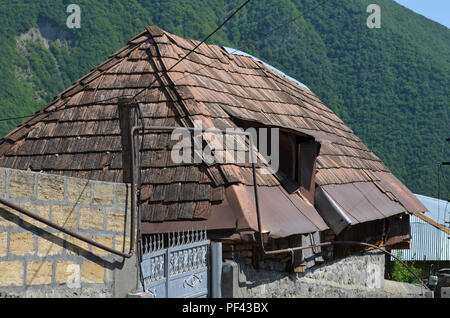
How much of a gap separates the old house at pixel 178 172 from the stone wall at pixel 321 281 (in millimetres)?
177

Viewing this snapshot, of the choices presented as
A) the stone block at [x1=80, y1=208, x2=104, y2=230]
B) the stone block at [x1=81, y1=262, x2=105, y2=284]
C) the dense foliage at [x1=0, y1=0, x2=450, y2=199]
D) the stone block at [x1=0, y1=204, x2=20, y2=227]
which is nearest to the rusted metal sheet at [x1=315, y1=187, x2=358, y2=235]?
the stone block at [x1=80, y1=208, x2=104, y2=230]

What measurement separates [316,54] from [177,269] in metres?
38.5

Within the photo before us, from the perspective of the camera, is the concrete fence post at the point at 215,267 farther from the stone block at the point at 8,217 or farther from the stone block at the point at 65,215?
the stone block at the point at 8,217

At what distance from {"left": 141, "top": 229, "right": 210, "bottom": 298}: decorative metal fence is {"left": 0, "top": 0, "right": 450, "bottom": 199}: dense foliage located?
23334 mm

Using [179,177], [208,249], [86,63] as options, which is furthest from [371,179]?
[86,63]

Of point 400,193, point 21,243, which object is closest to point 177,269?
point 21,243

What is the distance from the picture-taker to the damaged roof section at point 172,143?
26.5 ft

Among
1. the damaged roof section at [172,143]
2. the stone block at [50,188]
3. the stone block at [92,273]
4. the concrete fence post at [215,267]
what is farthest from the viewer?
the damaged roof section at [172,143]

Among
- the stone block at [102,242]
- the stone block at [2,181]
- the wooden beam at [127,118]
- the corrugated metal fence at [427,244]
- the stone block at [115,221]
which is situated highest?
the wooden beam at [127,118]

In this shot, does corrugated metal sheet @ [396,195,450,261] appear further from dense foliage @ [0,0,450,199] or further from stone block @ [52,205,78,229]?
stone block @ [52,205,78,229]

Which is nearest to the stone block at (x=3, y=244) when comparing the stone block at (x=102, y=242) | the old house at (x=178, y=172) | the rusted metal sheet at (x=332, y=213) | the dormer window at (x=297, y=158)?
the old house at (x=178, y=172)

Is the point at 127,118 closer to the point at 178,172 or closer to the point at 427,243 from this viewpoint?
the point at 178,172

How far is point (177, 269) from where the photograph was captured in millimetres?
6492
